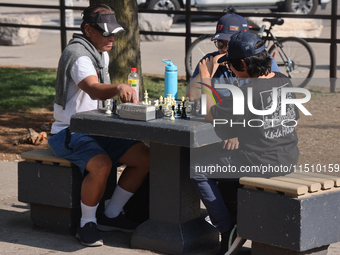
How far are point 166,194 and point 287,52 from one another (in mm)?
6311

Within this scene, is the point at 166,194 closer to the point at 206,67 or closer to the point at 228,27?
the point at 206,67

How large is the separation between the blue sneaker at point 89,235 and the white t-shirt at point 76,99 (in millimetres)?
757

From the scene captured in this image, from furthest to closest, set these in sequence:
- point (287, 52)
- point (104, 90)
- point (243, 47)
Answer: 1. point (287, 52)
2. point (104, 90)
3. point (243, 47)

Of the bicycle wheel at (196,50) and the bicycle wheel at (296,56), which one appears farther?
the bicycle wheel at (196,50)

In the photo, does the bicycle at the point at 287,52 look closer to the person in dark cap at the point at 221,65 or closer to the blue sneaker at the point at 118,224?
the person in dark cap at the point at 221,65

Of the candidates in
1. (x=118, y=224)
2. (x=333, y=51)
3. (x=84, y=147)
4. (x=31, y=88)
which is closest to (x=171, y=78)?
(x=84, y=147)

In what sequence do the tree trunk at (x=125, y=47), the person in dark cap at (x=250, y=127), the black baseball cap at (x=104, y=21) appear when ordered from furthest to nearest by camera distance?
the tree trunk at (x=125, y=47) → the black baseball cap at (x=104, y=21) → the person in dark cap at (x=250, y=127)

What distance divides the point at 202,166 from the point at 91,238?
0.93 m

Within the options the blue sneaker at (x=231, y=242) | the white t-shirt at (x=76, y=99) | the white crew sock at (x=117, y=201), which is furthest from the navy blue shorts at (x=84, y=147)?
the blue sneaker at (x=231, y=242)

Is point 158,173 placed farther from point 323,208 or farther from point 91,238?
point 323,208

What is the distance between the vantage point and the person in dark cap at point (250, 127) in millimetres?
3629

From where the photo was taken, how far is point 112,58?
6410 mm

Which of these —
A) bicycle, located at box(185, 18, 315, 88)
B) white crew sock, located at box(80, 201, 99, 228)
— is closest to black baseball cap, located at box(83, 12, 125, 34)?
white crew sock, located at box(80, 201, 99, 228)

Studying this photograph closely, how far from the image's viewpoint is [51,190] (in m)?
4.30
